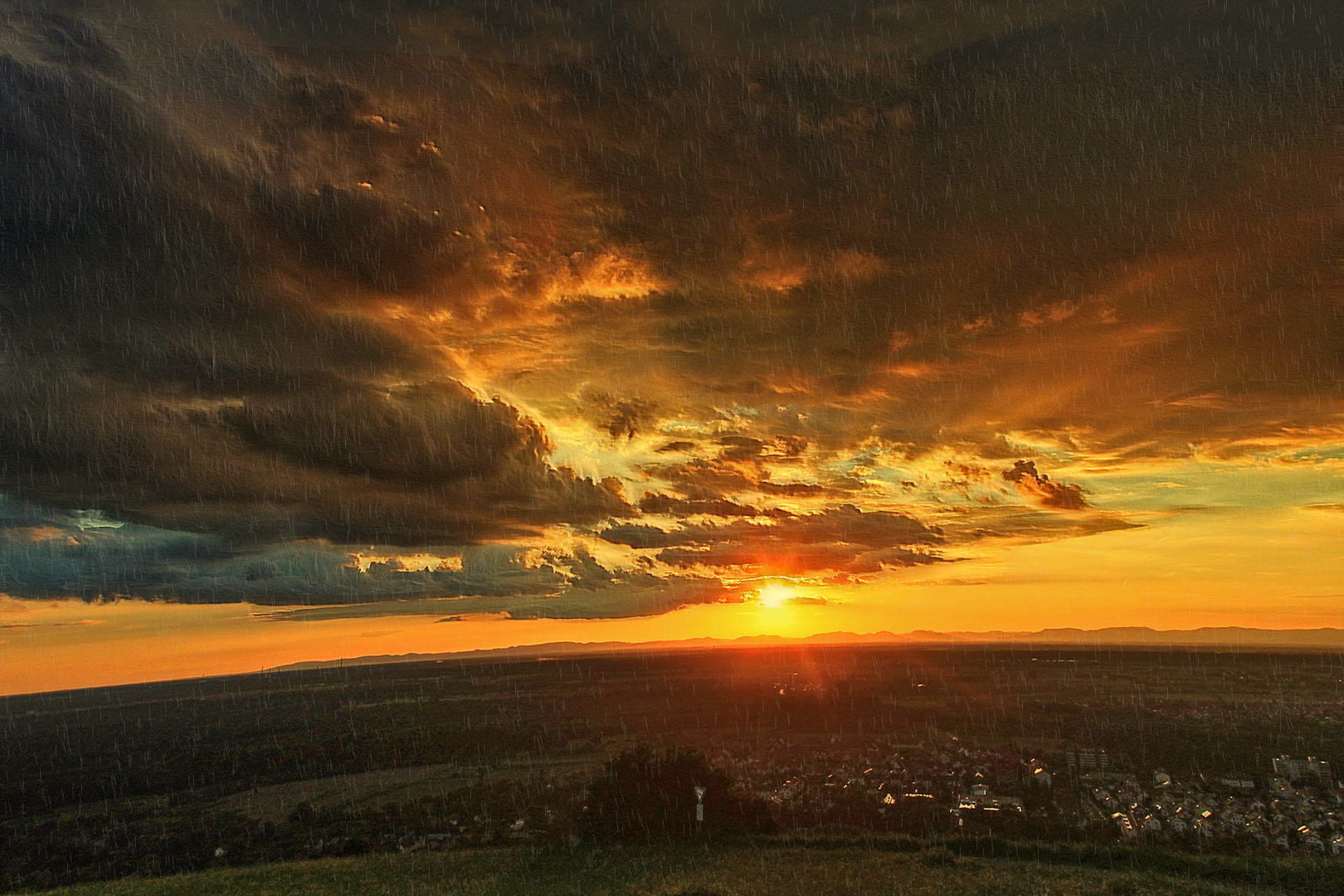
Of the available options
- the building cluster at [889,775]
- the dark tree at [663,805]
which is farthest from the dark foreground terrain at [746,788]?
the building cluster at [889,775]

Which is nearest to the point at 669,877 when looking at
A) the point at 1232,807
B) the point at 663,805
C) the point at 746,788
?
the point at 663,805

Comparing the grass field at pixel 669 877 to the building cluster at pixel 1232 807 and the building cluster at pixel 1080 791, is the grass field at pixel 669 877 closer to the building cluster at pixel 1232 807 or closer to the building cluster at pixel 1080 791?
the building cluster at pixel 1080 791

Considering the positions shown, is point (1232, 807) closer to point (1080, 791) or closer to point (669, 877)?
point (1080, 791)

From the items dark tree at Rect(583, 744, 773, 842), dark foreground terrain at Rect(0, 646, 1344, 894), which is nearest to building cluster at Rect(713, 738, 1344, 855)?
dark foreground terrain at Rect(0, 646, 1344, 894)

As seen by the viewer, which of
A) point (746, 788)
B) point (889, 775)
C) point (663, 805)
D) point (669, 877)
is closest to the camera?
point (669, 877)

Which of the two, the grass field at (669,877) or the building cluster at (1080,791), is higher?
the grass field at (669,877)

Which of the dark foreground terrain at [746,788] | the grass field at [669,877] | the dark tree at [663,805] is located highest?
the dark tree at [663,805]

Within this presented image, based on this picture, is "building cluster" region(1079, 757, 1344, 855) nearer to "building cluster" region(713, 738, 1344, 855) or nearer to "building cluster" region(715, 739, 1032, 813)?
"building cluster" region(713, 738, 1344, 855)
